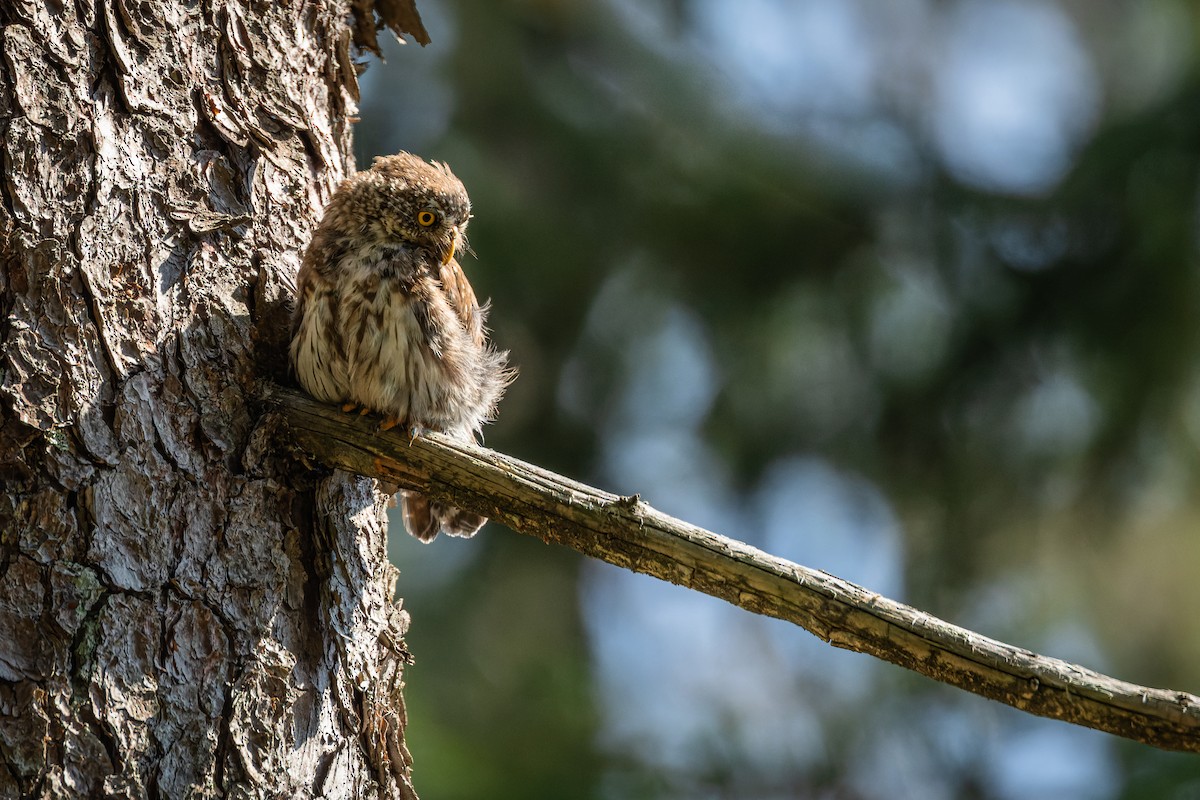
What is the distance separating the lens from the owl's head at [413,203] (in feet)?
11.0

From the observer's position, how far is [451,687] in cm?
648

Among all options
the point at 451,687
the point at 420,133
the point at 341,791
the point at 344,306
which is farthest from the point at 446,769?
the point at 420,133

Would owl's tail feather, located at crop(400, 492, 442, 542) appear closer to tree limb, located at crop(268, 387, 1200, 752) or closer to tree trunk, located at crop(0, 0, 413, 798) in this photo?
tree trunk, located at crop(0, 0, 413, 798)

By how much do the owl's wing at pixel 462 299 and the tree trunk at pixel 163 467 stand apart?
1.72 ft

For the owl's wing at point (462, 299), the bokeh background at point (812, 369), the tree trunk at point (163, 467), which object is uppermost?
the bokeh background at point (812, 369)

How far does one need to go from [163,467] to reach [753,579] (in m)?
1.42

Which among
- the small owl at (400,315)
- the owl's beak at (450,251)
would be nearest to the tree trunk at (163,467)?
the small owl at (400,315)

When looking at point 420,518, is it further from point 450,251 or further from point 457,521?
point 450,251

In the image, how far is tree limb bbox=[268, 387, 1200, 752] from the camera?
225cm

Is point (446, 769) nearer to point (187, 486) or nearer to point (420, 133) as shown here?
point (187, 486)

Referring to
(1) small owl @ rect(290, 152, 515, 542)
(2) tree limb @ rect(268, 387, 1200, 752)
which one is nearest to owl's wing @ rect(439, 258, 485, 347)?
(1) small owl @ rect(290, 152, 515, 542)

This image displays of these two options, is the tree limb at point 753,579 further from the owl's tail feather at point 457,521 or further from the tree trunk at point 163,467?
the owl's tail feather at point 457,521

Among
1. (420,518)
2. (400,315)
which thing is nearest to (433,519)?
(420,518)

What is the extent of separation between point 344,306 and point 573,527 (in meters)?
1.00
